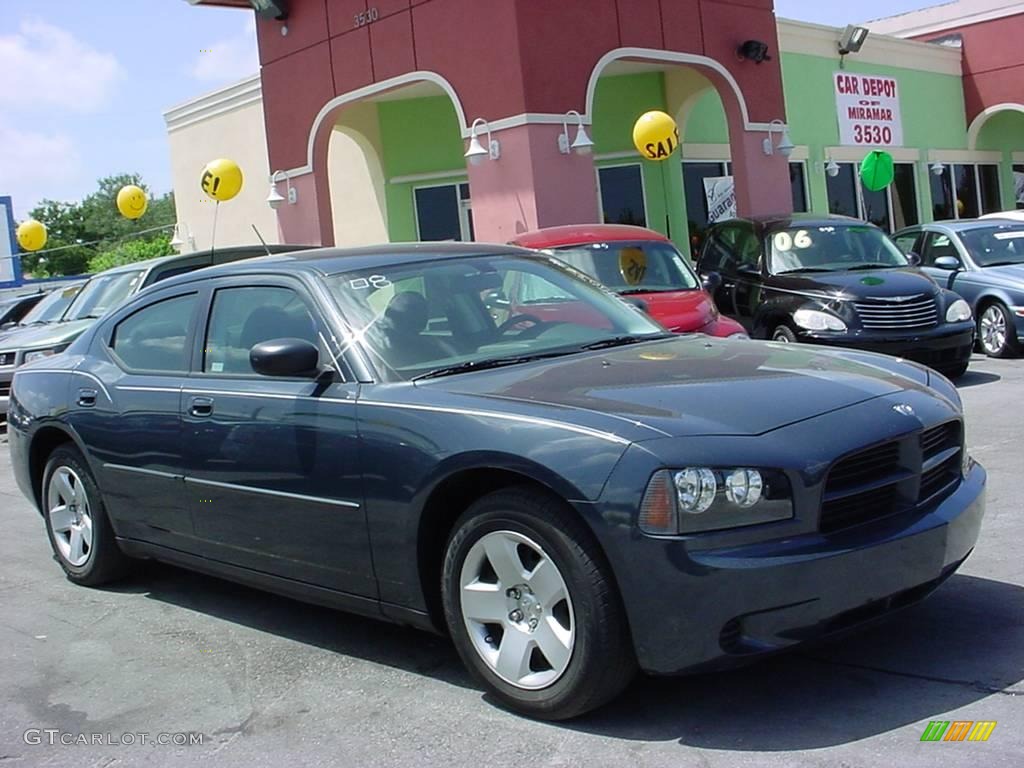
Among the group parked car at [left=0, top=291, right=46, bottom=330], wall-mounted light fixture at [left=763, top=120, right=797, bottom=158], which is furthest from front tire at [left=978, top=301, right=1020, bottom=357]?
parked car at [left=0, top=291, right=46, bottom=330]

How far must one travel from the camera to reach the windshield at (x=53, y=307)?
1415 cm

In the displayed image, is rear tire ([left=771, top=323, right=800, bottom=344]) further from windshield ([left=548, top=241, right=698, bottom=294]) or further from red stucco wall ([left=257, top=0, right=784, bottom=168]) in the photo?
red stucco wall ([left=257, top=0, right=784, bottom=168])

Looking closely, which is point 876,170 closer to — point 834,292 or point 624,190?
point 624,190

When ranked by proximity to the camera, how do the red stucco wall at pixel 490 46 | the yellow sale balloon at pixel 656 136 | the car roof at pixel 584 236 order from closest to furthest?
1. the car roof at pixel 584 236
2. the red stucco wall at pixel 490 46
3. the yellow sale balloon at pixel 656 136

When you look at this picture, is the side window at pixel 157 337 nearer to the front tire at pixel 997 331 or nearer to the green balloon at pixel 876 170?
the front tire at pixel 997 331

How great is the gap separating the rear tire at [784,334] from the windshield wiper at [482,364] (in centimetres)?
720

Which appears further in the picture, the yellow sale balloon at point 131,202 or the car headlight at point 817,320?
the yellow sale balloon at point 131,202

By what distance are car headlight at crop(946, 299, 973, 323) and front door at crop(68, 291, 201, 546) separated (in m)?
8.04

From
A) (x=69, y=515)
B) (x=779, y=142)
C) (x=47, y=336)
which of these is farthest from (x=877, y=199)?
(x=69, y=515)

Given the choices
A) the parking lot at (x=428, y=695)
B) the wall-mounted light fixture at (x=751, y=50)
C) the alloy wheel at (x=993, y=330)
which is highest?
the wall-mounted light fixture at (x=751, y=50)

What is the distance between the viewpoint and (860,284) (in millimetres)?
11344

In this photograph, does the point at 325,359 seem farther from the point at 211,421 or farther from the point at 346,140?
the point at 346,140

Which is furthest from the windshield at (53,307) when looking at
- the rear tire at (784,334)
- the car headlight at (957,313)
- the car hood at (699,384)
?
the car hood at (699,384)

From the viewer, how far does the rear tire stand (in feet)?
37.7
